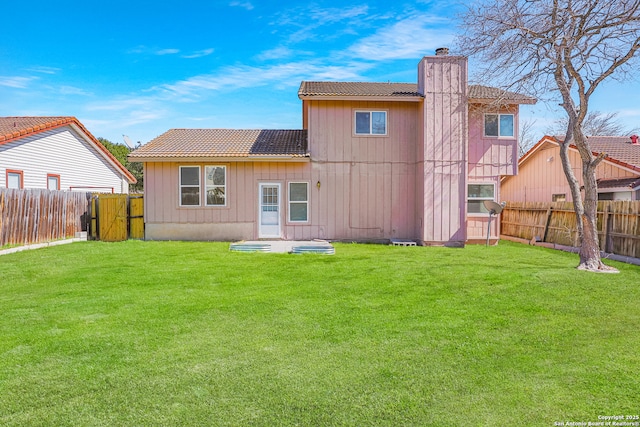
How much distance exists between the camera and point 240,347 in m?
4.21

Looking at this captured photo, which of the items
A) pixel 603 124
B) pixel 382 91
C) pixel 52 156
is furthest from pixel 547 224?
pixel 603 124

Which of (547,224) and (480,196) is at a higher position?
(480,196)

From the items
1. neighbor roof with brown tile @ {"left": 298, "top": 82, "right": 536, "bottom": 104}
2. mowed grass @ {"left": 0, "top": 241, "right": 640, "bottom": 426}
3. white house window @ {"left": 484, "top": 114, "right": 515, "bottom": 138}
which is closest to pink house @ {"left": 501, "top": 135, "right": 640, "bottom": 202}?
white house window @ {"left": 484, "top": 114, "right": 515, "bottom": 138}

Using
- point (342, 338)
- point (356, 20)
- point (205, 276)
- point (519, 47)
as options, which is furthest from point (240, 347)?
point (356, 20)

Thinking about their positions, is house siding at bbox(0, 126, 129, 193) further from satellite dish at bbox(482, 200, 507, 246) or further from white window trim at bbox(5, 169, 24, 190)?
satellite dish at bbox(482, 200, 507, 246)

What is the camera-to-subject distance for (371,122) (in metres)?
14.0

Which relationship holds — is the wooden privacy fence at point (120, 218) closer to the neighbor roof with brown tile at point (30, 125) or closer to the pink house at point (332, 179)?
the pink house at point (332, 179)

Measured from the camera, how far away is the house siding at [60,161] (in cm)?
1566

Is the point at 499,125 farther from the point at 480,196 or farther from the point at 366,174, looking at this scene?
the point at 366,174

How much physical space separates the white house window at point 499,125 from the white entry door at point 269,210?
783 cm

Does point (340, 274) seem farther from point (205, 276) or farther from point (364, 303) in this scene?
point (205, 276)

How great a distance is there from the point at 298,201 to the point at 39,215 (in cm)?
834

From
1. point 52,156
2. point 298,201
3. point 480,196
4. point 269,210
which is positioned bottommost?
point 269,210

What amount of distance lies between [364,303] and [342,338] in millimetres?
1580
